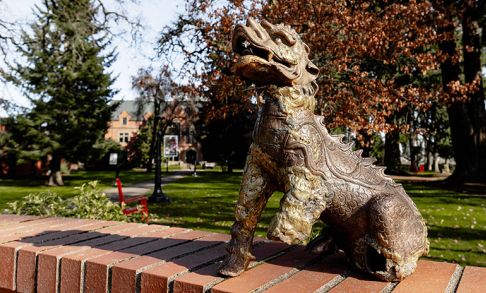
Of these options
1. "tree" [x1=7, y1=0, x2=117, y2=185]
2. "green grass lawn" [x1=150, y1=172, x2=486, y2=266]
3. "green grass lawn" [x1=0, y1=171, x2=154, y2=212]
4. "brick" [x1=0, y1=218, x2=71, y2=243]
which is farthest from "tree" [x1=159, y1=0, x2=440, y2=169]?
"tree" [x1=7, y1=0, x2=117, y2=185]

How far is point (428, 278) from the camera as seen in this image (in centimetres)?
223

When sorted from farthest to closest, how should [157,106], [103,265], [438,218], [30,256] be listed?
[157,106]
[438,218]
[30,256]
[103,265]

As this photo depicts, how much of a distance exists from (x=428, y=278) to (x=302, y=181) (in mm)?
861

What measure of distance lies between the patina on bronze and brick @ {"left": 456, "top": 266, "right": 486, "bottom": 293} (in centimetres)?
24

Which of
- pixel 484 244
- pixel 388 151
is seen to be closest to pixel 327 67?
pixel 484 244

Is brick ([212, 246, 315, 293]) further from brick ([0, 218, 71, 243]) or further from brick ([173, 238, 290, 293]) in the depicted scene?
brick ([0, 218, 71, 243])

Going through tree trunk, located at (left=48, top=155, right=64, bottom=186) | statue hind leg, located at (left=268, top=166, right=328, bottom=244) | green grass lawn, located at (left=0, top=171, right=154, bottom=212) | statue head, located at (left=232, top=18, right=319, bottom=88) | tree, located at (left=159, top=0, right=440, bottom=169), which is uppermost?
tree, located at (left=159, top=0, right=440, bottom=169)

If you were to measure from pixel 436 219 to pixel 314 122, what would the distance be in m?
8.35

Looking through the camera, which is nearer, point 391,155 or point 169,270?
point 169,270

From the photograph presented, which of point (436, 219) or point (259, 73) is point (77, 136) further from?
point (259, 73)

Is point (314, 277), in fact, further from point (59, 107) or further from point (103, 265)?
point (59, 107)

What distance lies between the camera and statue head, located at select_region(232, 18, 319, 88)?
216 cm

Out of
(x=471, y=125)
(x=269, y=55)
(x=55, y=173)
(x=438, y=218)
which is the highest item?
(x=471, y=125)

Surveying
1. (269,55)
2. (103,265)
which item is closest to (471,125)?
(269,55)
